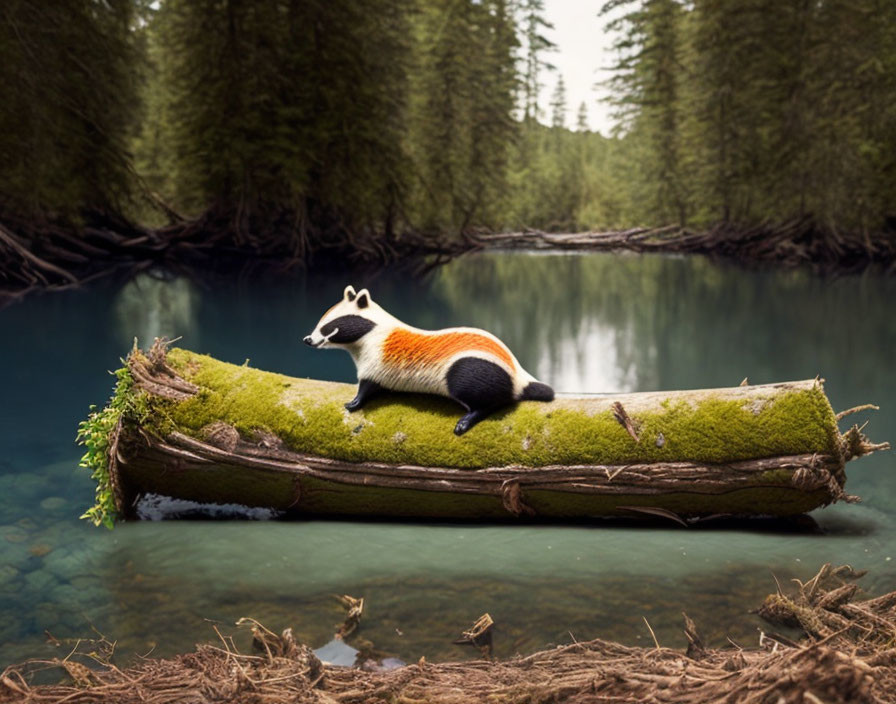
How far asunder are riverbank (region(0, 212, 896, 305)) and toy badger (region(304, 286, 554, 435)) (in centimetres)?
1497

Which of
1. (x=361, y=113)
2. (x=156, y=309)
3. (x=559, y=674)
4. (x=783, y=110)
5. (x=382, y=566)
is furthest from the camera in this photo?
(x=783, y=110)

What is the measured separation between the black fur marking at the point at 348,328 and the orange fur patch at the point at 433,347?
0.24m

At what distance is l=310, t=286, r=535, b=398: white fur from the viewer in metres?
5.57

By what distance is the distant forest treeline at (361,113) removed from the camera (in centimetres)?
1977

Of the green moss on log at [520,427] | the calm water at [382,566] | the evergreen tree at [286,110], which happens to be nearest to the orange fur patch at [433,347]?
the green moss on log at [520,427]

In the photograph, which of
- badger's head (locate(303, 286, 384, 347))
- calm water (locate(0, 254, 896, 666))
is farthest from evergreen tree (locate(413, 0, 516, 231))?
badger's head (locate(303, 286, 384, 347))

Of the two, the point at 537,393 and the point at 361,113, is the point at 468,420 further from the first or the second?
the point at 361,113

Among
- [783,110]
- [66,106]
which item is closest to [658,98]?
[783,110]

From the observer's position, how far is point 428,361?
561cm

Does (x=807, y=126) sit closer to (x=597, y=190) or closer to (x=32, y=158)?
(x=32, y=158)

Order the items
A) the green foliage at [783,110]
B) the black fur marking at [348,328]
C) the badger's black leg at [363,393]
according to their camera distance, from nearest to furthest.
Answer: the badger's black leg at [363,393]
the black fur marking at [348,328]
the green foliage at [783,110]

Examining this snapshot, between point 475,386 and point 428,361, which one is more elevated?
point 428,361

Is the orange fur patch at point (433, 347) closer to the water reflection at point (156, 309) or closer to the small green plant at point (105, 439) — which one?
the small green plant at point (105, 439)

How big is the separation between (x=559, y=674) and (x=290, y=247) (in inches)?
939
